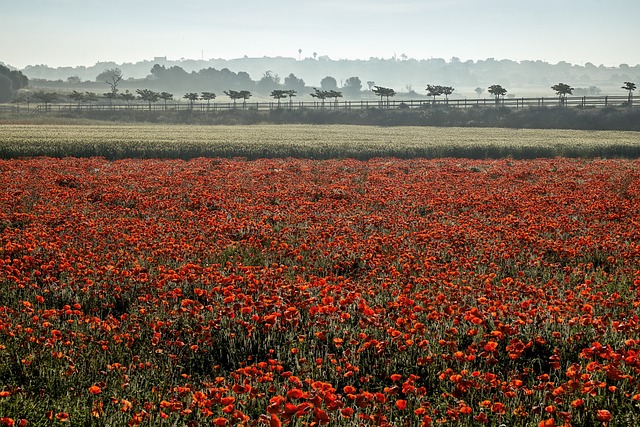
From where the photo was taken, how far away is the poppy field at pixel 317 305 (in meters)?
5.83

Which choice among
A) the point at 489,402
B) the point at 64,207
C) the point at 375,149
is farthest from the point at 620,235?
the point at 375,149

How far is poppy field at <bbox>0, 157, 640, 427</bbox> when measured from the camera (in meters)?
5.83

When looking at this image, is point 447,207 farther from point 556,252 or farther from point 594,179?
point 594,179

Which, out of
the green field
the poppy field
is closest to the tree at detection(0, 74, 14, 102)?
the green field

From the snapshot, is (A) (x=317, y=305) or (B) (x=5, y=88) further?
(B) (x=5, y=88)

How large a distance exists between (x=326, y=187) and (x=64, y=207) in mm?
8365

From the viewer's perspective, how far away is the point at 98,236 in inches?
492

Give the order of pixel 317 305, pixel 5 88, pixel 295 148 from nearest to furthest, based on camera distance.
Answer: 1. pixel 317 305
2. pixel 295 148
3. pixel 5 88

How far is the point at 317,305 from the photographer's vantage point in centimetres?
826

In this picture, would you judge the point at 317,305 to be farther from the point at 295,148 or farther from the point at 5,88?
the point at 5,88

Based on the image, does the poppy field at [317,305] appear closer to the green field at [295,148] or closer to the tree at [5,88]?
the green field at [295,148]

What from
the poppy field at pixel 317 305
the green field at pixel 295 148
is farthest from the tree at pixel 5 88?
the poppy field at pixel 317 305

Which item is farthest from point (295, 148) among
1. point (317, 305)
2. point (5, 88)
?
point (5, 88)

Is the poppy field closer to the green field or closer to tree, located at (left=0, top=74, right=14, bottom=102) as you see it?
the green field
